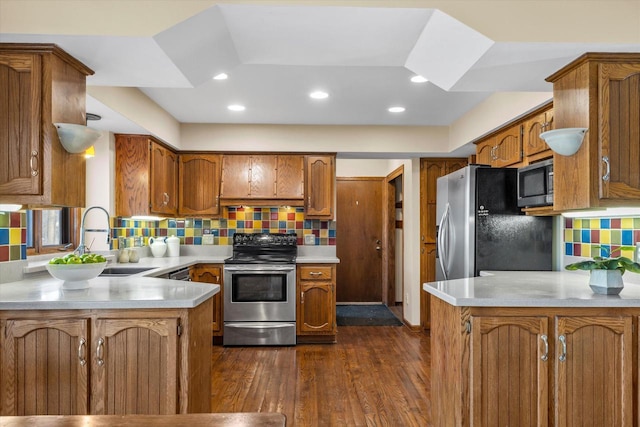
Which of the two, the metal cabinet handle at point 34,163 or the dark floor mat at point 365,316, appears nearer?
the metal cabinet handle at point 34,163

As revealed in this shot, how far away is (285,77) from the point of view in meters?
3.27

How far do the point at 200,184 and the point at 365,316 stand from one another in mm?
2767

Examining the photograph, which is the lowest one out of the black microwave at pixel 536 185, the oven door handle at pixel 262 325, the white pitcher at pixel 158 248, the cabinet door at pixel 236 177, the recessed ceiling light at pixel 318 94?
the oven door handle at pixel 262 325

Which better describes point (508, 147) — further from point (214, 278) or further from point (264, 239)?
point (214, 278)

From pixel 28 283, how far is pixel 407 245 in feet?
12.6

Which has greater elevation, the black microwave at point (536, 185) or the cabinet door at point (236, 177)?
the cabinet door at point (236, 177)

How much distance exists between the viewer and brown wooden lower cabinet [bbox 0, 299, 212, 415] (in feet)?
6.57

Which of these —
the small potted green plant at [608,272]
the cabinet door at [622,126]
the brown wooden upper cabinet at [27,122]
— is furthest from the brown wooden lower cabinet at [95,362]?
the cabinet door at [622,126]

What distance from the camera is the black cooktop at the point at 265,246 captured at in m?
4.89

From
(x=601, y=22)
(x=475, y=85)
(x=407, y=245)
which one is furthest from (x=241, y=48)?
(x=407, y=245)

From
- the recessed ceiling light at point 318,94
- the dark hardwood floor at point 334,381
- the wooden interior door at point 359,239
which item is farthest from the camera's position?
the wooden interior door at point 359,239

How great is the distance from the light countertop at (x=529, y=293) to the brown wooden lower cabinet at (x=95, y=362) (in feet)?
4.30

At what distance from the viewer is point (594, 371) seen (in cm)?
207

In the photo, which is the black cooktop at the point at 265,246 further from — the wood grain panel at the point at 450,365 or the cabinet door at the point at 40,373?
the cabinet door at the point at 40,373
